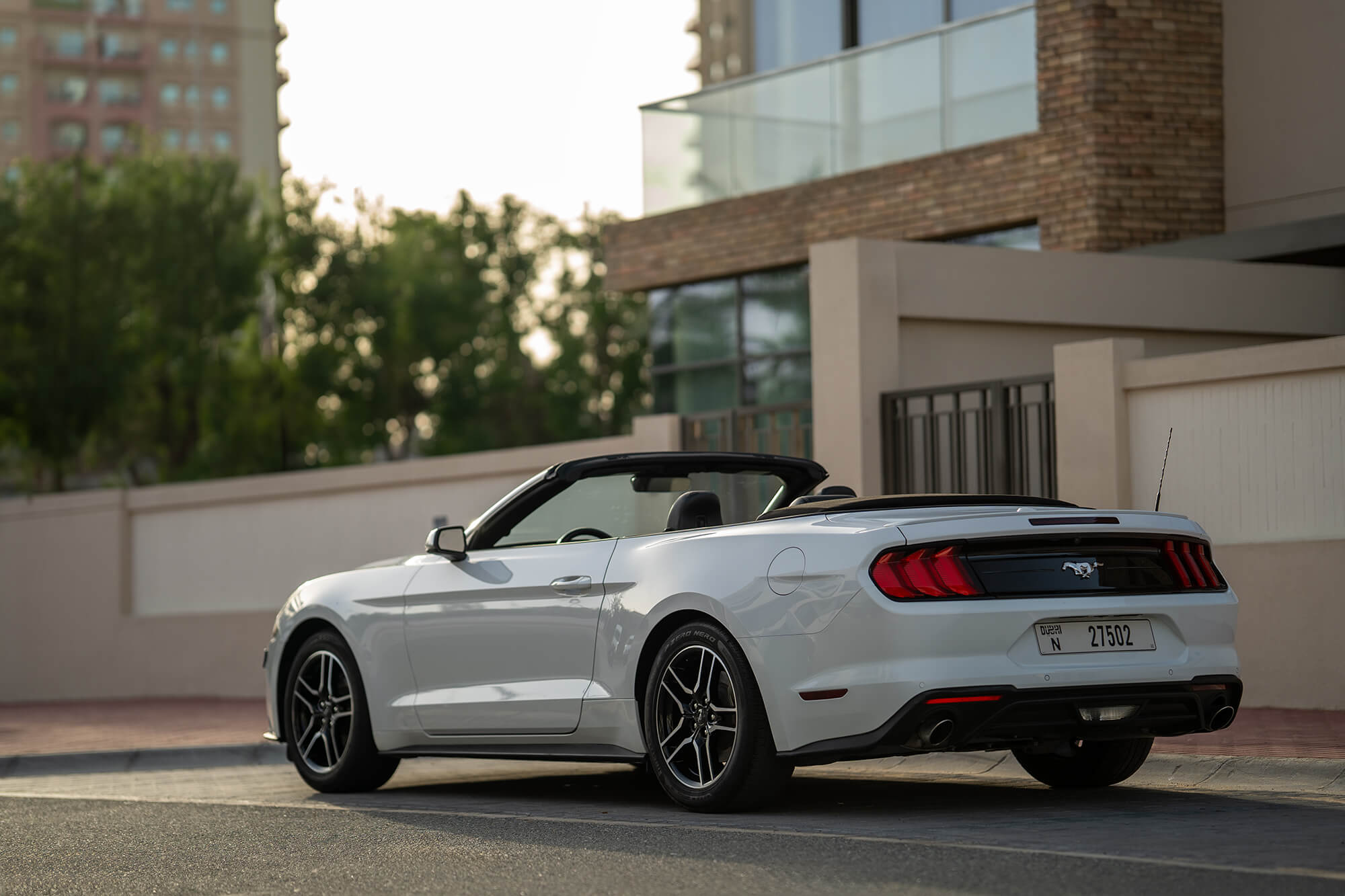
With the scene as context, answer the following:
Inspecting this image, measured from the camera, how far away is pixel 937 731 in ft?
21.3

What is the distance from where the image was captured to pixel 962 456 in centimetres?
1294

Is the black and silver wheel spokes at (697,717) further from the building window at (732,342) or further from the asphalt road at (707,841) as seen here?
the building window at (732,342)

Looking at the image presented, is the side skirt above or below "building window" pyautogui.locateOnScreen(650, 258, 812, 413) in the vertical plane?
below

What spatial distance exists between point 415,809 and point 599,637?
1319 millimetres

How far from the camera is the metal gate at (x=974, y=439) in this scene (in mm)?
12688

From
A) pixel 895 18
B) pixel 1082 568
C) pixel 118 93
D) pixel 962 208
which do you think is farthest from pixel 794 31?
pixel 118 93

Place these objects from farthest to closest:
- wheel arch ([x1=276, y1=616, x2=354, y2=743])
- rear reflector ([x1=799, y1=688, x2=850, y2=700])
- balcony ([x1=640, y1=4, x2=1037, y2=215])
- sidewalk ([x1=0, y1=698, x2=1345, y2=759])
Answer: balcony ([x1=640, y1=4, x2=1037, y2=215])
wheel arch ([x1=276, y1=616, x2=354, y2=743])
sidewalk ([x1=0, y1=698, x2=1345, y2=759])
rear reflector ([x1=799, y1=688, x2=850, y2=700])

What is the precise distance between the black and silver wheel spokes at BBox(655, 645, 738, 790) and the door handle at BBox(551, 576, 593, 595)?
2.12 ft

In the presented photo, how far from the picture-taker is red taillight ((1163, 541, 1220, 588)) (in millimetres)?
7094

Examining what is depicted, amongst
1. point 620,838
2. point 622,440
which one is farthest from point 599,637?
point 622,440

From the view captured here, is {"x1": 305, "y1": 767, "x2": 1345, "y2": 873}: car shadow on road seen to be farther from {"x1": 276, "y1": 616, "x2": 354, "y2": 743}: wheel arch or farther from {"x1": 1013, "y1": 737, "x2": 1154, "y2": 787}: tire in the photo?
{"x1": 276, "y1": 616, "x2": 354, "y2": 743}: wheel arch

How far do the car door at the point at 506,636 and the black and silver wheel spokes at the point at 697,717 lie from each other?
0.52 m

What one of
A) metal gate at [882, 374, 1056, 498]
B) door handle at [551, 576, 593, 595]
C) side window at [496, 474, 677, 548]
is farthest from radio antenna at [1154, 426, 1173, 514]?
door handle at [551, 576, 593, 595]

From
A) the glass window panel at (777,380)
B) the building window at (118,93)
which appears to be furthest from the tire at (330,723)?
the building window at (118,93)
